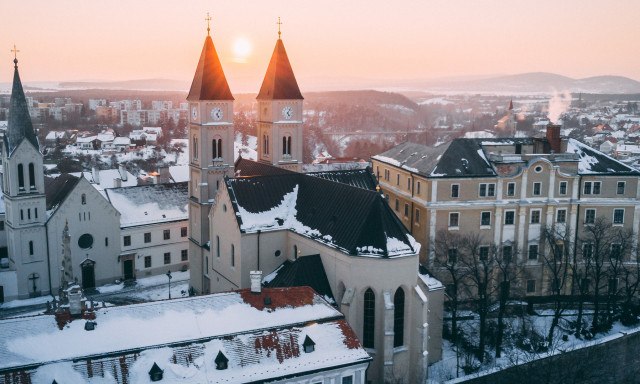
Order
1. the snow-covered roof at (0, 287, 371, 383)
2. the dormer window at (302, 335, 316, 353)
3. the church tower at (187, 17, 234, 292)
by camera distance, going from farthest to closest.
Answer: the church tower at (187, 17, 234, 292) → the dormer window at (302, 335, 316, 353) → the snow-covered roof at (0, 287, 371, 383)

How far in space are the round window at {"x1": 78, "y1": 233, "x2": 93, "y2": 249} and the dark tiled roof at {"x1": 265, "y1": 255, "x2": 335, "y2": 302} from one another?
77.7 feet

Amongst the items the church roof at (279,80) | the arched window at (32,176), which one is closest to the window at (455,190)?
the church roof at (279,80)

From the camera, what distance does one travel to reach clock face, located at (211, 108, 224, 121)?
54688 millimetres

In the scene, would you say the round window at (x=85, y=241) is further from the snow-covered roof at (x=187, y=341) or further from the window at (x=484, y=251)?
the window at (x=484, y=251)

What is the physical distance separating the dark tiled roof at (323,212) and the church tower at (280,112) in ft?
35.0

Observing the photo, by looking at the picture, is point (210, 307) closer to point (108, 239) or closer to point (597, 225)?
point (108, 239)

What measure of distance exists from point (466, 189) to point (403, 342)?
1801 cm

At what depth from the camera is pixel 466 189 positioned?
54188mm

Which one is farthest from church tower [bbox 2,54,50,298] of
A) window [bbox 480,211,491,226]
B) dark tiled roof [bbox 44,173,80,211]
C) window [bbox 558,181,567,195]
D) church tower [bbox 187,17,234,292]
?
window [bbox 558,181,567,195]

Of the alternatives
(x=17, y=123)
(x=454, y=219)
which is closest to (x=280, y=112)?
(x=454, y=219)

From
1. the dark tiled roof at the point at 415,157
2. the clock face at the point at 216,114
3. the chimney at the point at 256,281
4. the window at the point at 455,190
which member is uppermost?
the clock face at the point at 216,114

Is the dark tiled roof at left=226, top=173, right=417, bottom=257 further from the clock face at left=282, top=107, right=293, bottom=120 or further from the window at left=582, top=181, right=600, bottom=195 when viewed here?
the window at left=582, top=181, right=600, bottom=195

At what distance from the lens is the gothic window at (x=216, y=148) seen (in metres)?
55.5

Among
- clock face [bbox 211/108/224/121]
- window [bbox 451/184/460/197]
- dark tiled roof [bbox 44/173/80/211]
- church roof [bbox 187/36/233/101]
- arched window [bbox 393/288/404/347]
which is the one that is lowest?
arched window [bbox 393/288/404/347]
